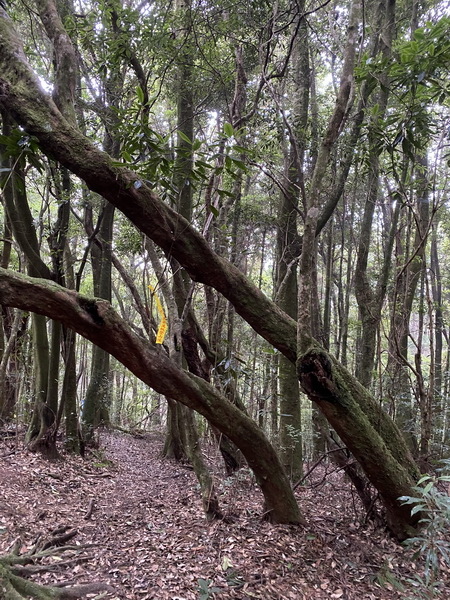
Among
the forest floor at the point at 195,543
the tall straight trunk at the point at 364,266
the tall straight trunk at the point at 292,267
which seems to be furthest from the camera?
the tall straight trunk at the point at 364,266

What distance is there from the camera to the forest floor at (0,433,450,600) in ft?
11.6

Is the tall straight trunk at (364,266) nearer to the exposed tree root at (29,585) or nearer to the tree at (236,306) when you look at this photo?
the tree at (236,306)

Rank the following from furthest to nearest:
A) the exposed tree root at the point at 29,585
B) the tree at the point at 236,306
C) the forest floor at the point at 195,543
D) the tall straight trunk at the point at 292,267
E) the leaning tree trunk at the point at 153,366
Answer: the tall straight trunk at the point at 292,267, the tree at the point at 236,306, the forest floor at the point at 195,543, the leaning tree trunk at the point at 153,366, the exposed tree root at the point at 29,585

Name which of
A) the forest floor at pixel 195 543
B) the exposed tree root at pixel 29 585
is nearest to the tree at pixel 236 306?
the forest floor at pixel 195 543

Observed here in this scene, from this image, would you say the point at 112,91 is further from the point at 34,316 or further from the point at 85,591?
the point at 85,591

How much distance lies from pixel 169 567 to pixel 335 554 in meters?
1.64

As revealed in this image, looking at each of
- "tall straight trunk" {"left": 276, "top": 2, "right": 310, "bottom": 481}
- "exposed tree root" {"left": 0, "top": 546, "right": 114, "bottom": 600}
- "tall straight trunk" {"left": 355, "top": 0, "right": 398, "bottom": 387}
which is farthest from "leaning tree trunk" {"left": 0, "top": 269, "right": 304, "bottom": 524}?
"tall straight trunk" {"left": 355, "top": 0, "right": 398, "bottom": 387}

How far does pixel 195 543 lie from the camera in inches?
168

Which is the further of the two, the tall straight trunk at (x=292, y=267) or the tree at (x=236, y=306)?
the tall straight trunk at (x=292, y=267)

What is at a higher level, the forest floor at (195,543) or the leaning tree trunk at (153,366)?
the leaning tree trunk at (153,366)

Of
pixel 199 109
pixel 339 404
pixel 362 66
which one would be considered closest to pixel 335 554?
pixel 339 404

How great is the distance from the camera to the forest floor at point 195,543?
11.6ft

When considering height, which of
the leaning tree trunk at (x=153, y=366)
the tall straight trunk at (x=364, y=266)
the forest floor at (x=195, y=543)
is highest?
the tall straight trunk at (x=364, y=266)

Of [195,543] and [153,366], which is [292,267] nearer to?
[153,366]
